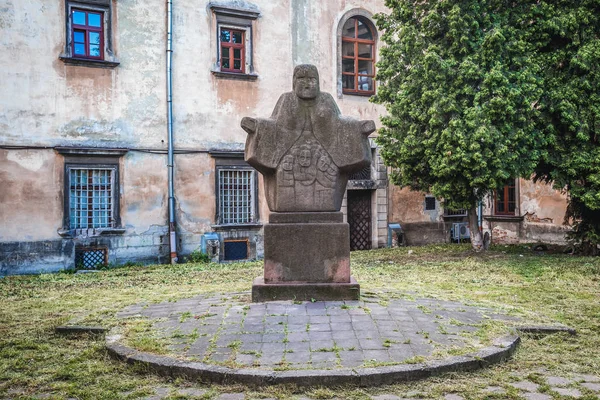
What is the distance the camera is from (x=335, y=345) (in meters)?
4.98

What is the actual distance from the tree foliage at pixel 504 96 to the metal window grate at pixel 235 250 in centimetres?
545

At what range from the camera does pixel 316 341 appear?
5098 mm

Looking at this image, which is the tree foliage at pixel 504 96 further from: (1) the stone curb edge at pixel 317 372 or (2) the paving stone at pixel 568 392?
(2) the paving stone at pixel 568 392

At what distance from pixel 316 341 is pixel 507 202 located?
51.4 feet

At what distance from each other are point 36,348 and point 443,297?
526 cm

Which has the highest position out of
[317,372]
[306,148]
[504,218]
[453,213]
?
[306,148]

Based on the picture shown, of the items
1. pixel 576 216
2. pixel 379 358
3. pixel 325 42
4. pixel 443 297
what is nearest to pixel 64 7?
pixel 325 42

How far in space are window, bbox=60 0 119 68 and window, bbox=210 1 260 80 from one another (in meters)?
2.88

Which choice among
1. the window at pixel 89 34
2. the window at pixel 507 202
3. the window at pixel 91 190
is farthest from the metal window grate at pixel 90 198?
the window at pixel 507 202

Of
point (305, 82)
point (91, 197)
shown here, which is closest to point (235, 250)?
point (91, 197)

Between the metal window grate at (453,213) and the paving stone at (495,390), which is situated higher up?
the metal window grate at (453,213)

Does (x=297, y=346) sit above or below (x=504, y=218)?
below

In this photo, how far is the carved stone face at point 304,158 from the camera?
690 cm

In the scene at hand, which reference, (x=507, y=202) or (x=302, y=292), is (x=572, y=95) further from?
(x=302, y=292)
